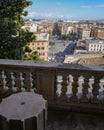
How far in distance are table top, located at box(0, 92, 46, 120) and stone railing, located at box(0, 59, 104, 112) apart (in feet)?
5.56

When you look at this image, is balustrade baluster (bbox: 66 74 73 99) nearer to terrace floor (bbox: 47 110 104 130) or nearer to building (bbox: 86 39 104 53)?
terrace floor (bbox: 47 110 104 130)

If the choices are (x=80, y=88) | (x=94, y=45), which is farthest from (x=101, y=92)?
Result: (x=94, y=45)

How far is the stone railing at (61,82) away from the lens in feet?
10.2

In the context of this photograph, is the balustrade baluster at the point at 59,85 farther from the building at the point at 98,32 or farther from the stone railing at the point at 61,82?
the building at the point at 98,32

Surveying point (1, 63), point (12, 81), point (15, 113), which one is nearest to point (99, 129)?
point (12, 81)

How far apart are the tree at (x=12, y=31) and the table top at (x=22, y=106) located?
4.90m

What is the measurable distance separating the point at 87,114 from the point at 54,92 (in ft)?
2.24

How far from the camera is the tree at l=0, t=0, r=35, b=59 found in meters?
6.21

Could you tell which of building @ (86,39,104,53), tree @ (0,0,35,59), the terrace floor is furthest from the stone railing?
building @ (86,39,104,53)

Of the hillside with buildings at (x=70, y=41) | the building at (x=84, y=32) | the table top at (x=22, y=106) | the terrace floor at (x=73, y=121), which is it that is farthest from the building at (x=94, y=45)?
the table top at (x=22, y=106)

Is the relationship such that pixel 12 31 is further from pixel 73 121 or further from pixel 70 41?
pixel 70 41

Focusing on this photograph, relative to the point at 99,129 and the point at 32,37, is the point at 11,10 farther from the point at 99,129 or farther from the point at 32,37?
the point at 99,129

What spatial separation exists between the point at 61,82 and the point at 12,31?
3.58 m

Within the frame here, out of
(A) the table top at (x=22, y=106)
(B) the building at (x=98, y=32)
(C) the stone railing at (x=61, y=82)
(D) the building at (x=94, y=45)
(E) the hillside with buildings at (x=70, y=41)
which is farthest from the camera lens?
(B) the building at (x=98, y=32)
